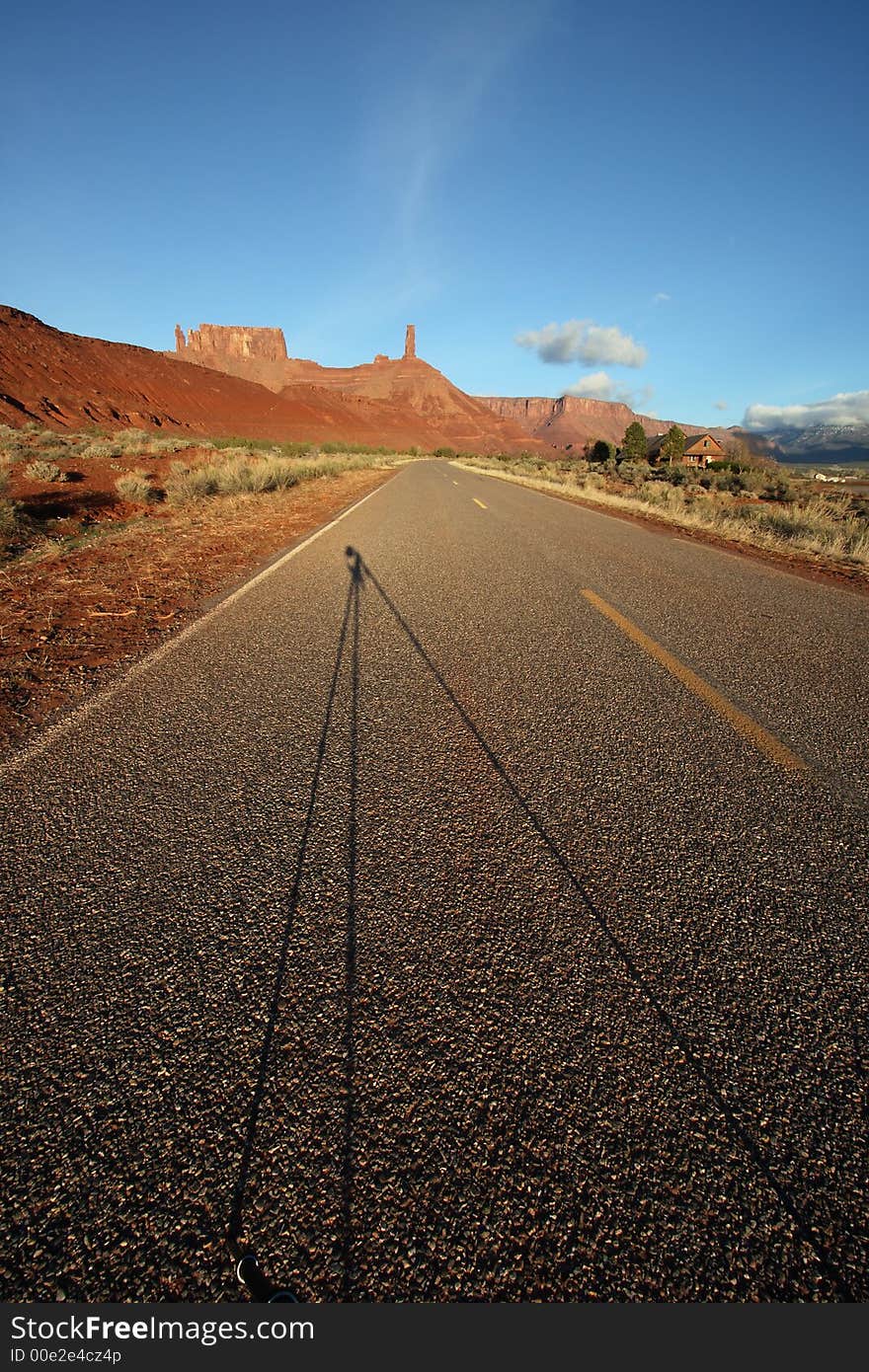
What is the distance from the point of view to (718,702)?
372cm

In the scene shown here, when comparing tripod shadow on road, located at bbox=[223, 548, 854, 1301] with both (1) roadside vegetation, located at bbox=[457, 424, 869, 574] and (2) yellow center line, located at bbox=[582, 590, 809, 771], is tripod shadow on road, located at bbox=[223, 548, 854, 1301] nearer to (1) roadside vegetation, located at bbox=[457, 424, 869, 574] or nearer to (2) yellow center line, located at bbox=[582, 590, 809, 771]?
(2) yellow center line, located at bbox=[582, 590, 809, 771]

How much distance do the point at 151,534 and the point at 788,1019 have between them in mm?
9910

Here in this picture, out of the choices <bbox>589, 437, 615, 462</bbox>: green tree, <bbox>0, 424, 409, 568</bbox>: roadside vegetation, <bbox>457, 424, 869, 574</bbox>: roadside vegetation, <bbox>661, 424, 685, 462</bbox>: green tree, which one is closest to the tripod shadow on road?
<bbox>0, 424, 409, 568</bbox>: roadside vegetation

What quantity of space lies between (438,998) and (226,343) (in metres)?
188

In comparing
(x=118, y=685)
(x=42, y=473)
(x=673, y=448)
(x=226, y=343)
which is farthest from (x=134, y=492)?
(x=226, y=343)

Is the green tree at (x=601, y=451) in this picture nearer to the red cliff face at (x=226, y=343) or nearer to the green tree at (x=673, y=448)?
the green tree at (x=673, y=448)

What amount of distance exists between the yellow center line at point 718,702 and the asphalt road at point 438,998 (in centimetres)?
3

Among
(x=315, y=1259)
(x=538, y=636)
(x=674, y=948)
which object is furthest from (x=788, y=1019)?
(x=538, y=636)

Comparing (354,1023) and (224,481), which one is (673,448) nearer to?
(224,481)

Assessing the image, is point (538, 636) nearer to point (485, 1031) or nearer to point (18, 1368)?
point (485, 1031)

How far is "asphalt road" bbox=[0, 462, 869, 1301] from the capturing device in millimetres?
1183

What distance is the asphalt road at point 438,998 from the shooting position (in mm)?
1183

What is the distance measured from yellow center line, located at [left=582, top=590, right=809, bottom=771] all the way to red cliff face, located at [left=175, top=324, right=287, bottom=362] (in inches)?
7199

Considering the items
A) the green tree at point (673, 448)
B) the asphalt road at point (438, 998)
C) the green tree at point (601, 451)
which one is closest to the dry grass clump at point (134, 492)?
the asphalt road at point (438, 998)
